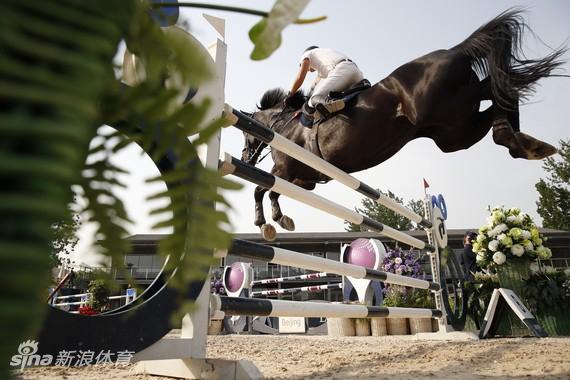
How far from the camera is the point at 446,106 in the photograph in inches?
90.8

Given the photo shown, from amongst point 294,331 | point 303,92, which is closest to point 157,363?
point 303,92

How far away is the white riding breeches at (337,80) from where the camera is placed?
2.44 meters

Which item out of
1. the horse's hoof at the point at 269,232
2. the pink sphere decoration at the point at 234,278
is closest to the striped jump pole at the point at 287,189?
the horse's hoof at the point at 269,232

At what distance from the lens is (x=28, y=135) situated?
0.10 m

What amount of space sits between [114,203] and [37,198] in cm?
10

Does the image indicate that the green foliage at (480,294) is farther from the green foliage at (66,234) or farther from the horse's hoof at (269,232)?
the green foliage at (66,234)

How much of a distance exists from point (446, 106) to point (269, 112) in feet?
4.39

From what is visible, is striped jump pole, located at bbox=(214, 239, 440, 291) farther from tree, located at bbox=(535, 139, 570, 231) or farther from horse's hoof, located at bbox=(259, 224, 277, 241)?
tree, located at bbox=(535, 139, 570, 231)

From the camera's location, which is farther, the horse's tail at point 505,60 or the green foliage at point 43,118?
the horse's tail at point 505,60

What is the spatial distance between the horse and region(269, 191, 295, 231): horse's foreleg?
1.16 feet

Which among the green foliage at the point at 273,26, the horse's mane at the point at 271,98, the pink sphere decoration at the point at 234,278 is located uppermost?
the horse's mane at the point at 271,98

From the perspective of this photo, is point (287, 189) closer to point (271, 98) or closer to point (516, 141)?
point (516, 141)

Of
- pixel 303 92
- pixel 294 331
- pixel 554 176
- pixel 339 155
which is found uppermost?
pixel 554 176

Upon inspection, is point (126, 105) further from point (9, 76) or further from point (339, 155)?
point (339, 155)
